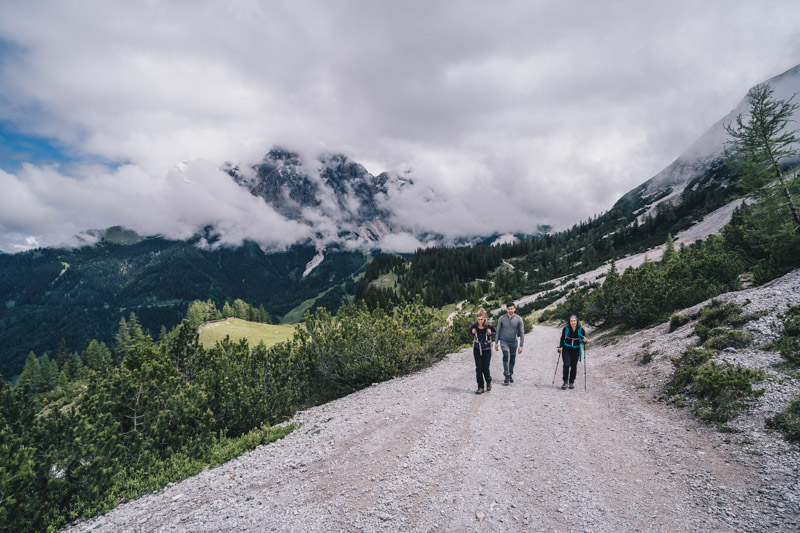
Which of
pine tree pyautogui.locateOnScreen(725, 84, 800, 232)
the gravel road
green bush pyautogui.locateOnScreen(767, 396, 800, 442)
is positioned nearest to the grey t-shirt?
the gravel road

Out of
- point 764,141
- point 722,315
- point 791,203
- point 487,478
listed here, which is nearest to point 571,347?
point 722,315

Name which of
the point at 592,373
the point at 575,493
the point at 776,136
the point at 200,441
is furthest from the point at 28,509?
the point at 776,136

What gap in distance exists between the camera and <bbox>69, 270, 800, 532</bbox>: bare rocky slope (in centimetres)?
530

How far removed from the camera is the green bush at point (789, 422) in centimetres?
656

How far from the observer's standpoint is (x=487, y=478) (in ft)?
20.9

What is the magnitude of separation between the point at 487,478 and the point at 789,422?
6614mm

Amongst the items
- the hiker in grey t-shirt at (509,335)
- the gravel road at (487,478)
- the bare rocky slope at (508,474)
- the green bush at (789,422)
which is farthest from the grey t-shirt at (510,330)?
the green bush at (789,422)

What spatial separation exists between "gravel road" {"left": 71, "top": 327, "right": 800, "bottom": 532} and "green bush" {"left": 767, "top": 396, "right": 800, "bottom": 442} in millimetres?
940

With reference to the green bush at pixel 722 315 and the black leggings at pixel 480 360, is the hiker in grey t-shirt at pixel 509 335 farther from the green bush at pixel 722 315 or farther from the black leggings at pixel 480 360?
the green bush at pixel 722 315

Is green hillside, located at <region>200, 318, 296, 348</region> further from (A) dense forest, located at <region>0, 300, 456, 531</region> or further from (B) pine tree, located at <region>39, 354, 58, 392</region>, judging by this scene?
(B) pine tree, located at <region>39, 354, 58, 392</region>

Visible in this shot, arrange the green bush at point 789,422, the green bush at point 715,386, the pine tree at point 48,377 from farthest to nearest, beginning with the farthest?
the pine tree at point 48,377 < the green bush at point 715,386 < the green bush at point 789,422

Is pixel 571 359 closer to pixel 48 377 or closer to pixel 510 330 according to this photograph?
pixel 510 330

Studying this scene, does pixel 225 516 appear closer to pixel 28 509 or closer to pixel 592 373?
pixel 28 509

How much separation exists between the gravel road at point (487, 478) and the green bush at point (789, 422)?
940 millimetres
